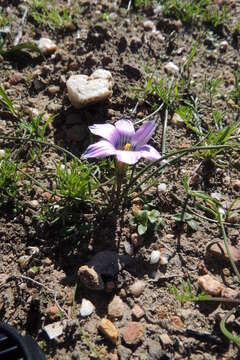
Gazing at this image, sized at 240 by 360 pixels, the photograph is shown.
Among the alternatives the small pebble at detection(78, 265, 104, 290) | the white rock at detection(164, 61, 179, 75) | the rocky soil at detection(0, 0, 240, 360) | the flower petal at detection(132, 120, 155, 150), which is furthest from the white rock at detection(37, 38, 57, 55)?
the small pebble at detection(78, 265, 104, 290)

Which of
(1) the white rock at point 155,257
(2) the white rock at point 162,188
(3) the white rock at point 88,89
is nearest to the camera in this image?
(1) the white rock at point 155,257

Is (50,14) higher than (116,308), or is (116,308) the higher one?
(50,14)

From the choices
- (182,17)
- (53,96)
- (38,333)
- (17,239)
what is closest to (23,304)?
(38,333)

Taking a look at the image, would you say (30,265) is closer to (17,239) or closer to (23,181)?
(17,239)

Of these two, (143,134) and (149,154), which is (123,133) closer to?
(143,134)

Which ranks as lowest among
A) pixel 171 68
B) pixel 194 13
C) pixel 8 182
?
pixel 8 182

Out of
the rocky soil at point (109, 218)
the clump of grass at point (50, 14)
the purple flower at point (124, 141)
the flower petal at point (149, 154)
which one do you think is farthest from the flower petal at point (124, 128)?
the clump of grass at point (50, 14)

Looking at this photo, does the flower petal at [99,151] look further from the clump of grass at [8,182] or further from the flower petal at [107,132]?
the clump of grass at [8,182]

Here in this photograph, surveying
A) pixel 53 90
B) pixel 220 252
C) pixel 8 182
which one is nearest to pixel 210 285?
pixel 220 252

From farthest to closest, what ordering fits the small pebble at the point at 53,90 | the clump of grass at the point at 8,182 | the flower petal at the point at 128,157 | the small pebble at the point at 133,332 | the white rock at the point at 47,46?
the white rock at the point at 47,46, the small pebble at the point at 53,90, the clump of grass at the point at 8,182, the small pebble at the point at 133,332, the flower petal at the point at 128,157
